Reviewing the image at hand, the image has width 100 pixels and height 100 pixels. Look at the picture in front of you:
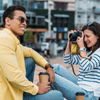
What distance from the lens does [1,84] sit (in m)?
1.67

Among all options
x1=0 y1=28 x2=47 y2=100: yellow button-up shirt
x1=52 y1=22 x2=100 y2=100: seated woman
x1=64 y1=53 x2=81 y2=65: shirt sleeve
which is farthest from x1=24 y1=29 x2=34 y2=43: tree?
x1=0 y1=28 x2=47 y2=100: yellow button-up shirt

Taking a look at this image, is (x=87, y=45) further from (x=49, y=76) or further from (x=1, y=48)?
(x=1, y=48)

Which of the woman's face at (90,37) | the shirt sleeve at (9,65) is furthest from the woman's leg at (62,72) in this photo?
the shirt sleeve at (9,65)

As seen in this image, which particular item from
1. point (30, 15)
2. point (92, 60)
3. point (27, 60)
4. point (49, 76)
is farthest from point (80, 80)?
point (30, 15)

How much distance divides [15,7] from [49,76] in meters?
0.78

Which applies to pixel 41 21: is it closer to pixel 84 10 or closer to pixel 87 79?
pixel 84 10

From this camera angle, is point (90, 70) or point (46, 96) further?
point (90, 70)

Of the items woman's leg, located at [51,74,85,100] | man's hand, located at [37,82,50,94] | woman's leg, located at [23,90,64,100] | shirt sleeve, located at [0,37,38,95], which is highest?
shirt sleeve, located at [0,37,38,95]

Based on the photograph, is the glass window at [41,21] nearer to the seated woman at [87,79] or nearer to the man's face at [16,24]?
the seated woman at [87,79]

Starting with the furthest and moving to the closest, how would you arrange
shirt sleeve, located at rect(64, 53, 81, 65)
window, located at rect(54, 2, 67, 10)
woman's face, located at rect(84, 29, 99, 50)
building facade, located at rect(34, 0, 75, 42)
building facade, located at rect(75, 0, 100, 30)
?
building facade, located at rect(75, 0, 100, 30)
window, located at rect(54, 2, 67, 10)
building facade, located at rect(34, 0, 75, 42)
shirt sleeve, located at rect(64, 53, 81, 65)
woman's face, located at rect(84, 29, 99, 50)

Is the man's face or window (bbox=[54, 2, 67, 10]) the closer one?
the man's face

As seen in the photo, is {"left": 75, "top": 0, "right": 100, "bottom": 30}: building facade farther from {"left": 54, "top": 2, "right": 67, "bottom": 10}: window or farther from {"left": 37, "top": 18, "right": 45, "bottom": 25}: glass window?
{"left": 37, "top": 18, "right": 45, "bottom": 25}: glass window

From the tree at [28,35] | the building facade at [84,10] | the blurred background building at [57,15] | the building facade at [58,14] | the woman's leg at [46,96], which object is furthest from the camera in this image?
the building facade at [84,10]

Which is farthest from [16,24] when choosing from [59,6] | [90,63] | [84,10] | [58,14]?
[84,10]
